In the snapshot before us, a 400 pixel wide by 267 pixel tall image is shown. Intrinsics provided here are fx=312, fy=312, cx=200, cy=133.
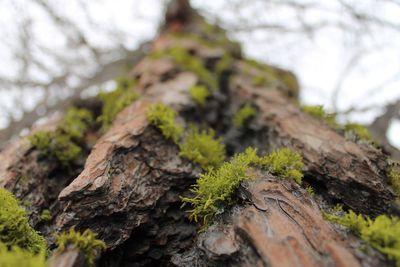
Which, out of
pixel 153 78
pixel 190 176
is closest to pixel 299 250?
pixel 190 176

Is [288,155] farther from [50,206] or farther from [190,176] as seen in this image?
[50,206]

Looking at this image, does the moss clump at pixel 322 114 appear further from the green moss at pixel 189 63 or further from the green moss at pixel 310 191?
the green moss at pixel 189 63

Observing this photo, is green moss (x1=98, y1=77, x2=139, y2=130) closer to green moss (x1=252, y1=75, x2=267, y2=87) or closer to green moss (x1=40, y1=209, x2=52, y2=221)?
green moss (x1=40, y1=209, x2=52, y2=221)

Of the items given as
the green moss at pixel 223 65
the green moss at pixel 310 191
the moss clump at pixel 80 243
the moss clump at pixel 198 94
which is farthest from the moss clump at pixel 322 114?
the moss clump at pixel 80 243

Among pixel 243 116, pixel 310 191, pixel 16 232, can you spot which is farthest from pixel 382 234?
pixel 243 116

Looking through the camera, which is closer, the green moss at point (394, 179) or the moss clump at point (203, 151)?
the green moss at point (394, 179)

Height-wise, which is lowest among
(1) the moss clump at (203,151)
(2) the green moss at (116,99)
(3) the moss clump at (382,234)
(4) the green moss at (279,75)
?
(4) the green moss at (279,75)
